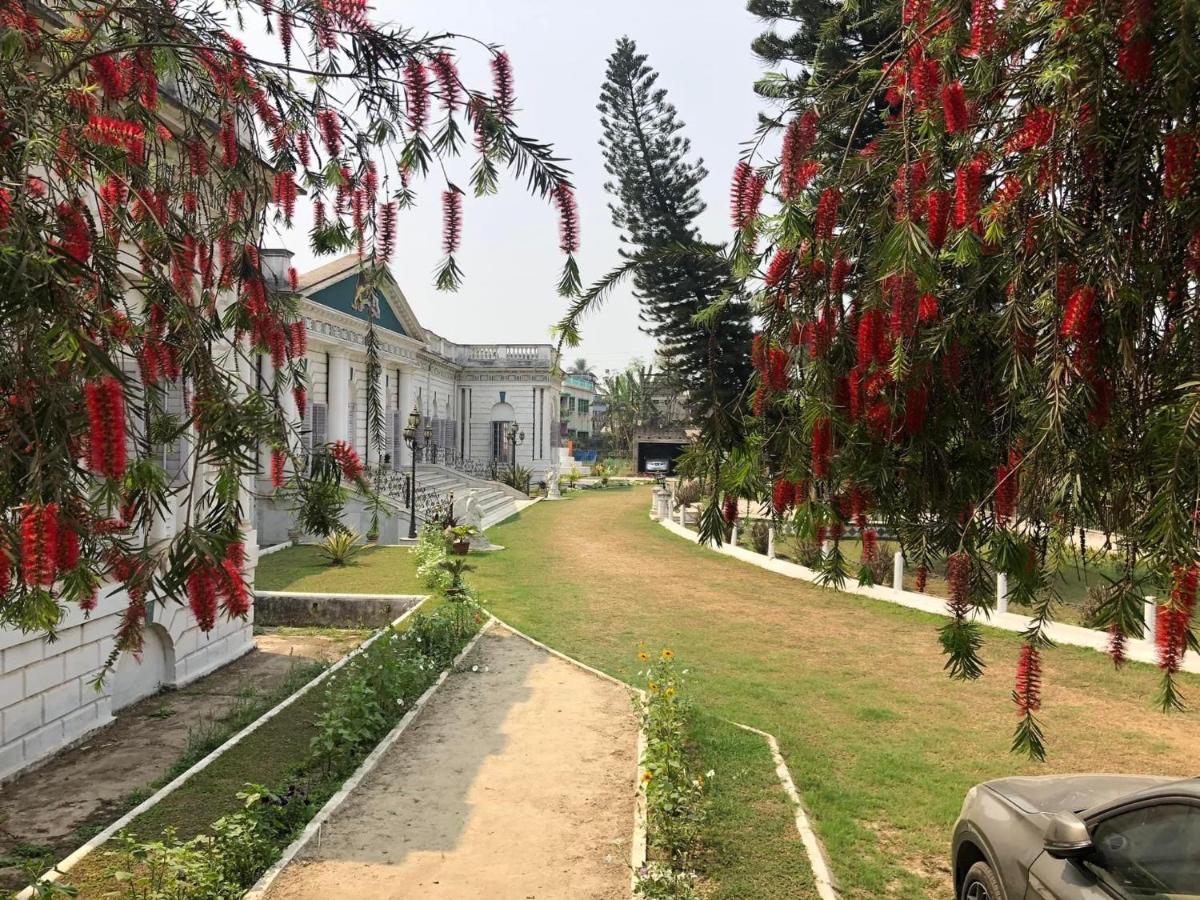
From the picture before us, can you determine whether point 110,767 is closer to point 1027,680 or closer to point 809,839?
point 809,839

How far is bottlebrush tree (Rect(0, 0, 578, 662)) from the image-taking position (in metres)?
1.55

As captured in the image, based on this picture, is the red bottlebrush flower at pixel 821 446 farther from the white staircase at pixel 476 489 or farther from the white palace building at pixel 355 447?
the white staircase at pixel 476 489

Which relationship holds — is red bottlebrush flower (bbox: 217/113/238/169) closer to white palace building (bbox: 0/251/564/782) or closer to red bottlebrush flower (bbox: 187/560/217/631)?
white palace building (bbox: 0/251/564/782)

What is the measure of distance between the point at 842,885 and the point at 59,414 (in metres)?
4.43

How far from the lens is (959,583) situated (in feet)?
6.66

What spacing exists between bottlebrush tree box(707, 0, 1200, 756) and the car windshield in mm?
1301

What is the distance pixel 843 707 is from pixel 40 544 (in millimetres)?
7536

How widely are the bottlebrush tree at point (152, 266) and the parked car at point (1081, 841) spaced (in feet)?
9.19

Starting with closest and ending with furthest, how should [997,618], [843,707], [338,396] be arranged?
[843,707]
[997,618]
[338,396]

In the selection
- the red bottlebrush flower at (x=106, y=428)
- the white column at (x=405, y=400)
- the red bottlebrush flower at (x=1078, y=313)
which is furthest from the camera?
the white column at (x=405, y=400)

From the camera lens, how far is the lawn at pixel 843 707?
4.99 metres

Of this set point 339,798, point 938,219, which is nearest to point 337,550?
point 339,798

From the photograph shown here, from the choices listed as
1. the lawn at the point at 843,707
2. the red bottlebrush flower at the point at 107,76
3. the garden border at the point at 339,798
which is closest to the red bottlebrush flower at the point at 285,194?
the red bottlebrush flower at the point at 107,76

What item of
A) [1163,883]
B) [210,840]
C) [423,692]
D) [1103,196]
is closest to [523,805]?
[210,840]
